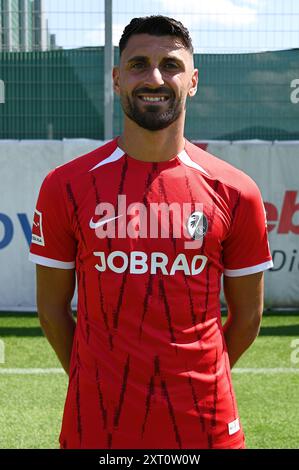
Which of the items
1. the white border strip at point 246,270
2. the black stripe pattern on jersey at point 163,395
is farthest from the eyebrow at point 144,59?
the black stripe pattern on jersey at point 163,395

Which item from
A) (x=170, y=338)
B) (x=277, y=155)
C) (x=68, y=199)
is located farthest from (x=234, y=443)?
(x=277, y=155)

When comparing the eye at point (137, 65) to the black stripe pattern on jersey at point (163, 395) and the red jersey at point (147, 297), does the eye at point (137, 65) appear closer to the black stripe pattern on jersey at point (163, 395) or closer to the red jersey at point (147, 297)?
the red jersey at point (147, 297)

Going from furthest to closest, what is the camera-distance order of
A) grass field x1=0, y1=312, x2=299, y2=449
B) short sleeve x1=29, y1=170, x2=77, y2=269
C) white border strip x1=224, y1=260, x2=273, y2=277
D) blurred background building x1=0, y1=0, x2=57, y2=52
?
blurred background building x1=0, y1=0, x2=57, y2=52, grass field x1=0, y1=312, x2=299, y2=449, white border strip x1=224, y1=260, x2=273, y2=277, short sleeve x1=29, y1=170, x2=77, y2=269

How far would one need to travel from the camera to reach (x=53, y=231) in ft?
7.64

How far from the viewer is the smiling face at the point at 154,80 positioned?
2.21 m

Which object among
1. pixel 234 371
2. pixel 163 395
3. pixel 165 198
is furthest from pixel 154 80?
pixel 234 371

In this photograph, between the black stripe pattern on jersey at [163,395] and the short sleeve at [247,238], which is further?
the short sleeve at [247,238]

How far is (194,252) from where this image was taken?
2.24 metres

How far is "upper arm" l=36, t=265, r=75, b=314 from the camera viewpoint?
7.86ft

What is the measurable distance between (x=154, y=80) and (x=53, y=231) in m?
0.51

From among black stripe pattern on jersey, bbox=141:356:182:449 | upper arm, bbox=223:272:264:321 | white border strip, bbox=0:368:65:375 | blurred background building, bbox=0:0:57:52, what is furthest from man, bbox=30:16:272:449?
blurred background building, bbox=0:0:57:52

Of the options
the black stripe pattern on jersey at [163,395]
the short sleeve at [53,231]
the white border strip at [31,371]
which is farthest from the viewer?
the white border strip at [31,371]

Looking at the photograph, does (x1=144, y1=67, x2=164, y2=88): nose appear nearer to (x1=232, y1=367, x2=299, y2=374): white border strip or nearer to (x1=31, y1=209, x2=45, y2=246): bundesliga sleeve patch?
(x1=31, y1=209, x2=45, y2=246): bundesliga sleeve patch

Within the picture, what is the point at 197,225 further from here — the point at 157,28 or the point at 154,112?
the point at 157,28
